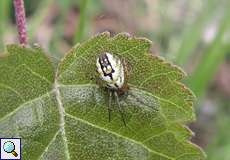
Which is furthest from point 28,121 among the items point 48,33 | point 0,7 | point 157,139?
point 48,33

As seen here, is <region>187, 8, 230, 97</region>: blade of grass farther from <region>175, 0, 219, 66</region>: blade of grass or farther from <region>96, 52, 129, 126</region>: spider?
<region>96, 52, 129, 126</region>: spider

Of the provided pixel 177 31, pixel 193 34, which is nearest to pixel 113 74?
pixel 193 34

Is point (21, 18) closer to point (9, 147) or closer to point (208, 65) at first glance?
point (9, 147)

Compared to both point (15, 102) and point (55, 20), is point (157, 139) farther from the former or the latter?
point (55, 20)

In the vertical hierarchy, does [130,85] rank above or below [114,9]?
below

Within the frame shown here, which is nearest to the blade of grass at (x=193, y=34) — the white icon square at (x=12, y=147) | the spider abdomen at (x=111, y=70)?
the spider abdomen at (x=111, y=70)

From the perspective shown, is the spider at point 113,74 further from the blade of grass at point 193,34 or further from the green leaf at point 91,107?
the blade of grass at point 193,34

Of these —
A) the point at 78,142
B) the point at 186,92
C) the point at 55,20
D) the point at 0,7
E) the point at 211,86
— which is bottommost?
the point at 78,142
